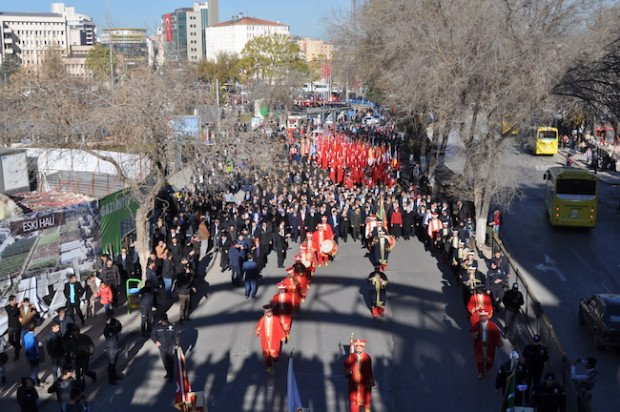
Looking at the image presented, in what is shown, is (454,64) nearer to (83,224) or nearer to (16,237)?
(83,224)

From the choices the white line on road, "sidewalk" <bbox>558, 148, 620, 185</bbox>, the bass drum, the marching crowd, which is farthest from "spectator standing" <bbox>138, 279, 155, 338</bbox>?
"sidewalk" <bbox>558, 148, 620, 185</bbox>

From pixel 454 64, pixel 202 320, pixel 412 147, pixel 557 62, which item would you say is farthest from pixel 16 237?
pixel 412 147

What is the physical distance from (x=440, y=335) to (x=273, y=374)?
3792 millimetres

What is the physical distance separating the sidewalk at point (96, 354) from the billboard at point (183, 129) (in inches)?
154

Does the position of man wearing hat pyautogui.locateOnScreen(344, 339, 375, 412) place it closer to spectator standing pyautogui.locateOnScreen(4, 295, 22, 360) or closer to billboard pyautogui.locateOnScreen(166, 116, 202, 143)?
spectator standing pyautogui.locateOnScreen(4, 295, 22, 360)

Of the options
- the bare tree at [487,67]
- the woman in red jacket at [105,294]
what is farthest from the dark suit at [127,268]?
the bare tree at [487,67]

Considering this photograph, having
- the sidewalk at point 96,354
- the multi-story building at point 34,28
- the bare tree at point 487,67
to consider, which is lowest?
the sidewalk at point 96,354

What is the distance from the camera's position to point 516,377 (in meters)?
9.92

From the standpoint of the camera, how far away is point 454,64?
811 inches

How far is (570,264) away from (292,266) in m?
8.50

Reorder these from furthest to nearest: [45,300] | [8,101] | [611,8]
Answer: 1. [8,101]
2. [611,8]
3. [45,300]

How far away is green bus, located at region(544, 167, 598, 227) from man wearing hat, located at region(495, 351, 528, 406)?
15.1 meters

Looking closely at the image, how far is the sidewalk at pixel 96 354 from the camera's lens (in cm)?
1098

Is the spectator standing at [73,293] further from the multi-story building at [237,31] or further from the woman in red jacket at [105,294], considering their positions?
the multi-story building at [237,31]
